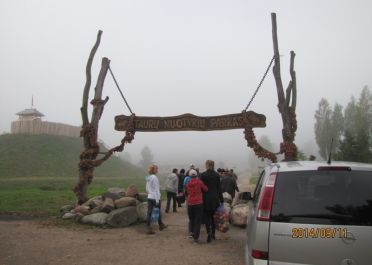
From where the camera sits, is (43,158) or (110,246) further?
(43,158)

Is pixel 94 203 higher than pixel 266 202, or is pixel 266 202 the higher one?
pixel 266 202

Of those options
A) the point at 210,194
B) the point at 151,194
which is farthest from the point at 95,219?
the point at 210,194

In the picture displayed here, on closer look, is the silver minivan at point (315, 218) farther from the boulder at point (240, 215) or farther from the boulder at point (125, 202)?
the boulder at point (125, 202)

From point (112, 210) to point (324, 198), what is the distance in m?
9.67

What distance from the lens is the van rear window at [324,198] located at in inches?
164

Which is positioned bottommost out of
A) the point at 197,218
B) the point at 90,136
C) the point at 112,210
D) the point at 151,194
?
the point at 112,210

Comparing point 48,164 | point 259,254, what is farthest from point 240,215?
point 48,164

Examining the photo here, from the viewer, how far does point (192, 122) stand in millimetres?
14367

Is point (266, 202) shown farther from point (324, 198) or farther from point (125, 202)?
point (125, 202)

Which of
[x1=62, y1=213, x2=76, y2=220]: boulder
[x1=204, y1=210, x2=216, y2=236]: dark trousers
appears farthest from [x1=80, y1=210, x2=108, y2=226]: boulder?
[x1=204, y1=210, x2=216, y2=236]: dark trousers

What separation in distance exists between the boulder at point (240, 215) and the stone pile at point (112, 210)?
286 centimetres

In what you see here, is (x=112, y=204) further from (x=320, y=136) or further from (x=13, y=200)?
(x=320, y=136)
